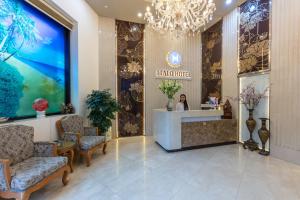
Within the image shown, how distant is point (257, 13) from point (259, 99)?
2.20m

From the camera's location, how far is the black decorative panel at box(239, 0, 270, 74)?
4.12m

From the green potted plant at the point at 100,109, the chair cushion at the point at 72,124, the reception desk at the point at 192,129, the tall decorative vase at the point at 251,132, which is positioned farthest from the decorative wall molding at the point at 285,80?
the chair cushion at the point at 72,124

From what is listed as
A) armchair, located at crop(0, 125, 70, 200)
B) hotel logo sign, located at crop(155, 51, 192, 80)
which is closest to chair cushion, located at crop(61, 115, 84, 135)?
armchair, located at crop(0, 125, 70, 200)

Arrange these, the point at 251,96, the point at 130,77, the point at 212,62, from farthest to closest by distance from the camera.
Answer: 1. the point at 212,62
2. the point at 130,77
3. the point at 251,96

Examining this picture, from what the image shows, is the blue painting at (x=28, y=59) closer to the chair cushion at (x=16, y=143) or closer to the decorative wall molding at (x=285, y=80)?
the chair cushion at (x=16, y=143)

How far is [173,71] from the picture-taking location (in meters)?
6.23

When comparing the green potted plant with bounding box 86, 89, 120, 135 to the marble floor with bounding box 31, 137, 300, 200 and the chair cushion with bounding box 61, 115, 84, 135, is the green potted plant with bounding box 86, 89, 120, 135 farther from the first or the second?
the marble floor with bounding box 31, 137, 300, 200

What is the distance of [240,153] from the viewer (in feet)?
13.4

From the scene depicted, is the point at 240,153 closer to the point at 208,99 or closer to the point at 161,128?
the point at 161,128

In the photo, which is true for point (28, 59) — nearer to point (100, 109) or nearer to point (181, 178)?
point (100, 109)

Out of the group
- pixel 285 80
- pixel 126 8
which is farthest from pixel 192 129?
pixel 126 8

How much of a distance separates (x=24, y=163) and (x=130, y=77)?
397 cm

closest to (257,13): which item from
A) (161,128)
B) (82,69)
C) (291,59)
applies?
(291,59)

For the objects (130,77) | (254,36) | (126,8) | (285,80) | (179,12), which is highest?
(126,8)
